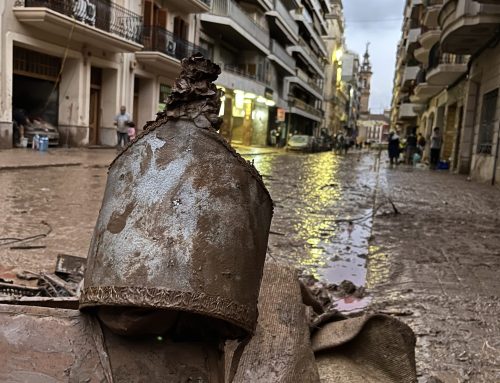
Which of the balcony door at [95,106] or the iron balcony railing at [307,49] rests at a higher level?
the iron balcony railing at [307,49]

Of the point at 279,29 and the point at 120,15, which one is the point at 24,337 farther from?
the point at 279,29

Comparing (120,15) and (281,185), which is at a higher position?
(120,15)

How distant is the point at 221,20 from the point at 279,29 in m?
13.6

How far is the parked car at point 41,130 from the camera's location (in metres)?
16.5

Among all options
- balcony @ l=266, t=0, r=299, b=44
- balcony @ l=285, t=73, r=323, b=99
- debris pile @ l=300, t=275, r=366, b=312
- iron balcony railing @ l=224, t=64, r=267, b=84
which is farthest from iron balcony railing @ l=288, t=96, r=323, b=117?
debris pile @ l=300, t=275, r=366, b=312

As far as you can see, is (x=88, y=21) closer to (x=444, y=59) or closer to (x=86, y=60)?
(x=86, y=60)

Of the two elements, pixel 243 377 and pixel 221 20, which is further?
pixel 221 20

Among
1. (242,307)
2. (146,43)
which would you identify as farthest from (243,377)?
(146,43)

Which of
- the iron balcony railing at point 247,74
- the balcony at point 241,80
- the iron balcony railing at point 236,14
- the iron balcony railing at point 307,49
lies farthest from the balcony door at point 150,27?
the iron balcony railing at point 307,49

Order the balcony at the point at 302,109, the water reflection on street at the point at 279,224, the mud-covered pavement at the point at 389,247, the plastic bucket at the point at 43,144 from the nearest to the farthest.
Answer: the mud-covered pavement at the point at 389,247, the water reflection on street at the point at 279,224, the plastic bucket at the point at 43,144, the balcony at the point at 302,109

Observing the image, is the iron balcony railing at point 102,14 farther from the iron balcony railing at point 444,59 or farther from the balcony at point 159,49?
the iron balcony railing at point 444,59

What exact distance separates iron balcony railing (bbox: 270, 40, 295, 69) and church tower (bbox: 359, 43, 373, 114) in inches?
4543

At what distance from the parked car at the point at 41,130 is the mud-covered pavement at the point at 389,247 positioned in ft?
24.1

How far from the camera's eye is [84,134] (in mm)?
19094
